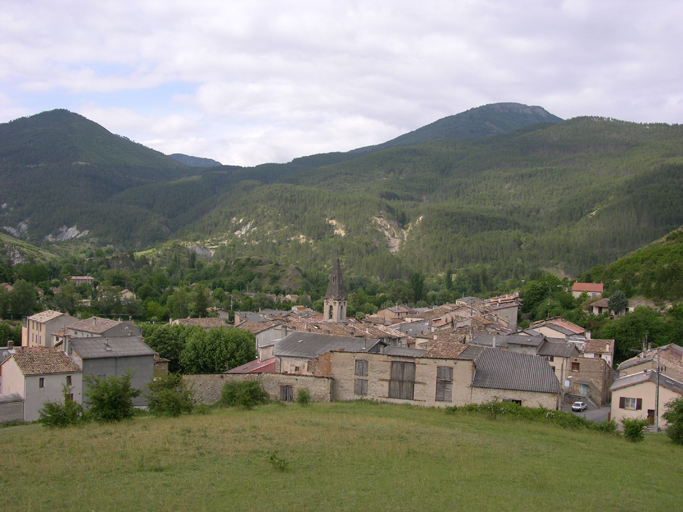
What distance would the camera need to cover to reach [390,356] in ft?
109

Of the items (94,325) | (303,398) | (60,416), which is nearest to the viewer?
(60,416)

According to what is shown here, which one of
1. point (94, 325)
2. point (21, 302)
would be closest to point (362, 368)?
point (94, 325)

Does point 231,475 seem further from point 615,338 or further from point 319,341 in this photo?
point 615,338

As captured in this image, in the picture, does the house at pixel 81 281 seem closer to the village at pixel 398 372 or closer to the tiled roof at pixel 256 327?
the tiled roof at pixel 256 327

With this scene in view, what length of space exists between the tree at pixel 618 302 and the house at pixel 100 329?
59634 mm

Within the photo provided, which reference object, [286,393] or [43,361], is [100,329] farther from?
[286,393]

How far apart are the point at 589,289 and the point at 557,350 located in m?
42.4

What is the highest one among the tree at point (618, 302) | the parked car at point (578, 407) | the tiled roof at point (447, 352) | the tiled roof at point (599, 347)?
the tree at point (618, 302)

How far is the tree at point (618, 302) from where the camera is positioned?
235 ft

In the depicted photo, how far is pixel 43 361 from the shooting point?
127 ft

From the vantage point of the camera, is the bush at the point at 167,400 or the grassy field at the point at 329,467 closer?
the grassy field at the point at 329,467

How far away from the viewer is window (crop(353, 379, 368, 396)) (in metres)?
33.7

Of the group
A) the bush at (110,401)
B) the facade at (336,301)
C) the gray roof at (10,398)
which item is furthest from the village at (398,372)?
the facade at (336,301)

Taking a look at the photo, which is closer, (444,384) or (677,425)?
(677,425)
